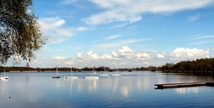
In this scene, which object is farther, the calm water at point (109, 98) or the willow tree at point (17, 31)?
the calm water at point (109, 98)

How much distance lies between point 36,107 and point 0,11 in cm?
2981

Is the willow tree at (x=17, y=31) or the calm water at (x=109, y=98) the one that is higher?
the willow tree at (x=17, y=31)

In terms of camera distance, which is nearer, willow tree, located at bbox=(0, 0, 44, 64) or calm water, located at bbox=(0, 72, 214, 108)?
willow tree, located at bbox=(0, 0, 44, 64)

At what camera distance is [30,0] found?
21.6m

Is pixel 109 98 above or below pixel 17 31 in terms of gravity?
below

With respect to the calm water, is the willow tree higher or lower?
higher

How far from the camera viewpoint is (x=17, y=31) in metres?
21.3

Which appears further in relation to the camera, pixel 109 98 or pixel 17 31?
pixel 109 98

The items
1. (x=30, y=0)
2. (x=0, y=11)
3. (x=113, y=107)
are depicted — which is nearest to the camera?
(x=0, y=11)

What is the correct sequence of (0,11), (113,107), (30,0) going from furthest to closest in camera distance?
(113,107) < (30,0) < (0,11)

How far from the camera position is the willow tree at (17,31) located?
20641 millimetres

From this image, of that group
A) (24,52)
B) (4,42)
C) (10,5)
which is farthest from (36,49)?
(10,5)

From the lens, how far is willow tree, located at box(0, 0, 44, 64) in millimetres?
20641

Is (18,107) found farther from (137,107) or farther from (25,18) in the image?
(25,18)
